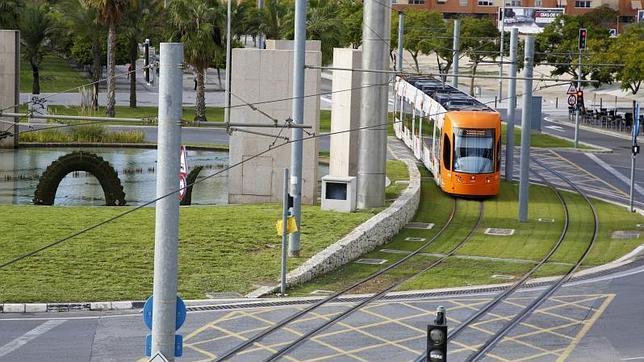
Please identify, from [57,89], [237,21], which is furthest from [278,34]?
[57,89]

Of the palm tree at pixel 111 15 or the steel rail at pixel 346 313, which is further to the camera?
the palm tree at pixel 111 15

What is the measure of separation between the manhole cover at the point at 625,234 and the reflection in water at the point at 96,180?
494 inches

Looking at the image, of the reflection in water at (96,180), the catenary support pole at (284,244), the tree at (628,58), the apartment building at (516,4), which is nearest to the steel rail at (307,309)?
the catenary support pole at (284,244)

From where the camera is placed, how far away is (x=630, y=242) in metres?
35.0

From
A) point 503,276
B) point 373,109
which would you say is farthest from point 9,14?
point 503,276

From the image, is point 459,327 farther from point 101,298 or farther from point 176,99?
point 176,99

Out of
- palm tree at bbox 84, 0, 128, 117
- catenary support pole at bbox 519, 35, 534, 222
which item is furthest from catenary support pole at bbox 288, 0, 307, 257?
palm tree at bbox 84, 0, 128, 117

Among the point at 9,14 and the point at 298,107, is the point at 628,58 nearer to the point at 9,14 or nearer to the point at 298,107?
the point at 9,14

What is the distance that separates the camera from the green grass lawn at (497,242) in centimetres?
2902

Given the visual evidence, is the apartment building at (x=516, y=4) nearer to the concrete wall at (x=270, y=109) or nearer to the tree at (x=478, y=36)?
the tree at (x=478, y=36)

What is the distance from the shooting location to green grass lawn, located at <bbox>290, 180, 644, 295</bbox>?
29016 millimetres

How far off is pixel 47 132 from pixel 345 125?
2095 centimetres

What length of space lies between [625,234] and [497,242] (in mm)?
4280

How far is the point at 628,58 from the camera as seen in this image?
7556 centimetres
